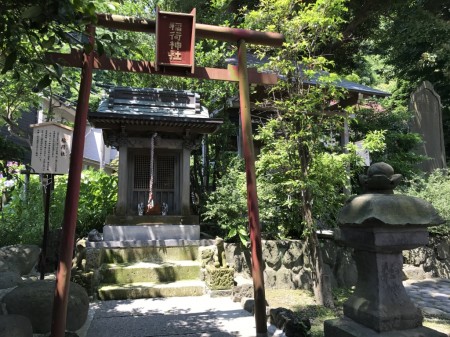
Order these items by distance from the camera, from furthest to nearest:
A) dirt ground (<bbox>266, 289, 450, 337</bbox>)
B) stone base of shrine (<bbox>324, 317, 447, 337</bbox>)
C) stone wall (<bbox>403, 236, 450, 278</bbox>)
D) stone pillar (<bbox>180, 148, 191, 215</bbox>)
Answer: stone wall (<bbox>403, 236, 450, 278</bbox>), stone pillar (<bbox>180, 148, 191, 215</bbox>), dirt ground (<bbox>266, 289, 450, 337</bbox>), stone base of shrine (<bbox>324, 317, 447, 337</bbox>)

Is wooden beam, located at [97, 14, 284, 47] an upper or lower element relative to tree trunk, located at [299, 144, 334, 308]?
upper

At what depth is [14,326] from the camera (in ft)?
12.5

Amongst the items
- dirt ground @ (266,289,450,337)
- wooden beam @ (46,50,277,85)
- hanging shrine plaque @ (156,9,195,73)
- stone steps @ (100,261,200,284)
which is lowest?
dirt ground @ (266,289,450,337)

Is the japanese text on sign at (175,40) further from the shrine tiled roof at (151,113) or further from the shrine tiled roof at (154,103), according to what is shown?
the shrine tiled roof at (154,103)

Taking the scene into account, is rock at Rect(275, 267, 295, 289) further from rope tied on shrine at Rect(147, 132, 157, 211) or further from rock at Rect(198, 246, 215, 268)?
rope tied on shrine at Rect(147, 132, 157, 211)

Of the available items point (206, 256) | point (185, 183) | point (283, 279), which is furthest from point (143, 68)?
point (283, 279)

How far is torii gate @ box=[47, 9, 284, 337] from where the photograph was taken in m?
3.77

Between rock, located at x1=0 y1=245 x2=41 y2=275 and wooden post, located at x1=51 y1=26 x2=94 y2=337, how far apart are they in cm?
461

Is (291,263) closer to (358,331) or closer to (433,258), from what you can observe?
(433,258)

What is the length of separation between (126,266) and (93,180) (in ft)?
17.3

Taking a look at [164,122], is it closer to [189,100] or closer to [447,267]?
[189,100]

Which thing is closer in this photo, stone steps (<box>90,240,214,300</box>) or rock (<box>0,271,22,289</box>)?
rock (<box>0,271,22,289</box>)

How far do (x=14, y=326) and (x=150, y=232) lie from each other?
553 centimetres

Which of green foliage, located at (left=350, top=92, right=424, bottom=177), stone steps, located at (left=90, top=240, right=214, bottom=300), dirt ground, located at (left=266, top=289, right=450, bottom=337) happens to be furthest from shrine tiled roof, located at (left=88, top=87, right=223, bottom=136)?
green foliage, located at (left=350, top=92, right=424, bottom=177)
